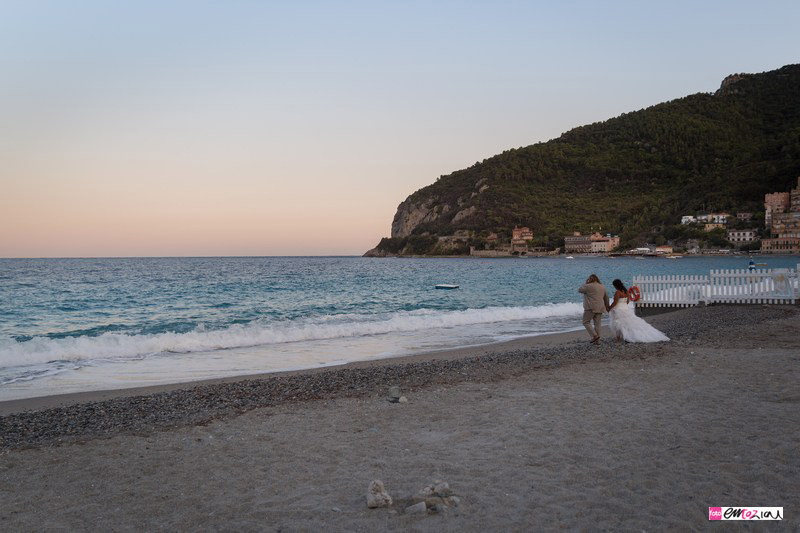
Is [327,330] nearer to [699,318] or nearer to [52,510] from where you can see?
[699,318]

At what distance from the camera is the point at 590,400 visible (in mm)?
7809

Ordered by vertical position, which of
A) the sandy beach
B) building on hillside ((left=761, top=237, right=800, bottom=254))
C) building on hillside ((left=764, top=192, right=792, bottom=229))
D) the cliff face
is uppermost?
the cliff face

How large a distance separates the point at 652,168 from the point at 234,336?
13527 centimetres

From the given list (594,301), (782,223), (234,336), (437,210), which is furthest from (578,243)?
(594,301)

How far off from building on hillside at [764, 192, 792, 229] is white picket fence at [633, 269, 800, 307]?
118 metres

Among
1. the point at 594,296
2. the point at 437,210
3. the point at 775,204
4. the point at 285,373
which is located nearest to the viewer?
the point at 285,373

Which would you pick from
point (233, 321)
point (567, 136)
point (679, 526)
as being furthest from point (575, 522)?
point (567, 136)

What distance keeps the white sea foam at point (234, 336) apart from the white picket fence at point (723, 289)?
5.09 m

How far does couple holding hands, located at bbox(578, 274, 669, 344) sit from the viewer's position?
13.3 metres

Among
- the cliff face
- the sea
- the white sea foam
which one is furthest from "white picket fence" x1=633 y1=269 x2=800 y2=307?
the cliff face

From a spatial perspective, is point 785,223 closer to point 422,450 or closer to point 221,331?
point 221,331

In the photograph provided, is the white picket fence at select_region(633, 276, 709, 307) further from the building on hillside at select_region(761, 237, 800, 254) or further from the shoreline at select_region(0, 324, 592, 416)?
the building on hillside at select_region(761, 237, 800, 254)

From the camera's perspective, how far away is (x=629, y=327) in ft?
44.3

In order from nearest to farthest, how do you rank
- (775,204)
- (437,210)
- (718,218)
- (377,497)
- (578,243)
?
(377,497), (775,204), (718,218), (578,243), (437,210)
